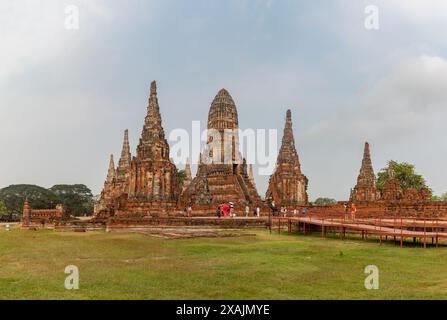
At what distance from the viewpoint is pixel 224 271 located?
1306 cm

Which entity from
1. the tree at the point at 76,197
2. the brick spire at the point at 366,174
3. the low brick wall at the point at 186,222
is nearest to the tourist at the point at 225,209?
the low brick wall at the point at 186,222

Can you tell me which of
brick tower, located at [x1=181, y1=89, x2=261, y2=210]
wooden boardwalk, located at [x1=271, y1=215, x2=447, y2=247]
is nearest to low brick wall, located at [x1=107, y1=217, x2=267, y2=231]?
wooden boardwalk, located at [x1=271, y1=215, x2=447, y2=247]

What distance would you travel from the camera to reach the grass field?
33.6 ft

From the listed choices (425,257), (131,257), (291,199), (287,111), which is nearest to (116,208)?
(291,199)

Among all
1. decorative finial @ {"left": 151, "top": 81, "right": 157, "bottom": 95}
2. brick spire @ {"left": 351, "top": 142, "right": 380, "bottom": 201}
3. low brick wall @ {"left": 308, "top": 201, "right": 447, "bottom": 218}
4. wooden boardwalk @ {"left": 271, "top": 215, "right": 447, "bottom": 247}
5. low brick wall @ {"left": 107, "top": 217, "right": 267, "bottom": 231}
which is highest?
decorative finial @ {"left": 151, "top": 81, "right": 157, "bottom": 95}

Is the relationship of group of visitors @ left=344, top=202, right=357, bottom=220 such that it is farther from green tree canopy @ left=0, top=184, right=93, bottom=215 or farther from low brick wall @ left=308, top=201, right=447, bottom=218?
green tree canopy @ left=0, top=184, right=93, bottom=215

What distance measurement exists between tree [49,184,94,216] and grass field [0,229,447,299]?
7268 centimetres

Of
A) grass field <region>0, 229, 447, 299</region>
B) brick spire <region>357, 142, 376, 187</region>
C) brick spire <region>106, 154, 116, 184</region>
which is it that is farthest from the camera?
brick spire <region>106, 154, 116, 184</region>

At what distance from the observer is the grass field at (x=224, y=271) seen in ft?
33.6

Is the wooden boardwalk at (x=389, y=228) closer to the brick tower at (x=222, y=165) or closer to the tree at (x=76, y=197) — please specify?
the brick tower at (x=222, y=165)

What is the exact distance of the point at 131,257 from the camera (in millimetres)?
16594

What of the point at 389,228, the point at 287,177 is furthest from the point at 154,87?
the point at 389,228

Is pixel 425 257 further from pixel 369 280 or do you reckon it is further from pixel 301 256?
pixel 369 280
